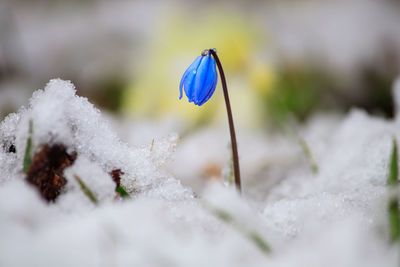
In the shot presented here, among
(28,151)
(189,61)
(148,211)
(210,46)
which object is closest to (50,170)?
(28,151)

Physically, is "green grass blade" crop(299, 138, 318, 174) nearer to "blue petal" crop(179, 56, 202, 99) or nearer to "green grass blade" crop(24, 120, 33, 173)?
"blue petal" crop(179, 56, 202, 99)

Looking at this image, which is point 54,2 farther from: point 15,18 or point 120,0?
point 120,0

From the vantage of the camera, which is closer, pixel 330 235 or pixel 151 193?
pixel 330 235

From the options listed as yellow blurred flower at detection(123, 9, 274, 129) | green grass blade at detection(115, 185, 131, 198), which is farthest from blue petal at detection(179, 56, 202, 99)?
yellow blurred flower at detection(123, 9, 274, 129)

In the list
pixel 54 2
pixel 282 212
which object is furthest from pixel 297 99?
pixel 54 2

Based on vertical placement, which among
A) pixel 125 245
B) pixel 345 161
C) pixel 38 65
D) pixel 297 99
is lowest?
pixel 125 245

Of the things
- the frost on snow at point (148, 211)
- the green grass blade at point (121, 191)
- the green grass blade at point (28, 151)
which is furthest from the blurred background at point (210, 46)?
the green grass blade at point (28, 151)

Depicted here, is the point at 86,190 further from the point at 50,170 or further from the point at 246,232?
the point at 246,232
